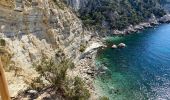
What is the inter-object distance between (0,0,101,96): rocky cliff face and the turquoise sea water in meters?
7.92

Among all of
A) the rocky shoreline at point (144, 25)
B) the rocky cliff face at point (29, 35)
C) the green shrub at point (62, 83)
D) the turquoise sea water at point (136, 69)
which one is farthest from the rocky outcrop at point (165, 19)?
the green shrub at point (62, 83)

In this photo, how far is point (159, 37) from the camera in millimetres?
96875

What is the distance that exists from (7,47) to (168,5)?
A: 446 ft

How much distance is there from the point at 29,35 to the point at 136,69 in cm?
2642

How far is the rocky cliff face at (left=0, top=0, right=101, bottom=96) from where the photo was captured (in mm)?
33188

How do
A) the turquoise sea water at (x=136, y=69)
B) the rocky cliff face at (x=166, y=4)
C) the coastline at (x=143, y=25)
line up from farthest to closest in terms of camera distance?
the rocky cliff face at (x=166, y=4) < the coastline at (x=143, y=25) < the turquoise sea water at (x=136, y=69)

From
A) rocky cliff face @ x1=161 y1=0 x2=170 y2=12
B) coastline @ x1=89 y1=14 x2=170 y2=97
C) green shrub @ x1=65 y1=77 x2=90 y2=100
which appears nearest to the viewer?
green shrub @ x1=65 y1=77 x2=90 y2=100

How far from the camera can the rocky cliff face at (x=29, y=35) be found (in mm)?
33188

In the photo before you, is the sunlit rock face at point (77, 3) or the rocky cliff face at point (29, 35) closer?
the rocky cliff face at point (29, 35)

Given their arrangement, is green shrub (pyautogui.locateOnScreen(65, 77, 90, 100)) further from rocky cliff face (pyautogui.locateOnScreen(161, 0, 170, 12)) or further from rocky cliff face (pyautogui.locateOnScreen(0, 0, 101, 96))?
rocky cliff face (pyautogui.locateOnScreen(161, 0, 170, 12))

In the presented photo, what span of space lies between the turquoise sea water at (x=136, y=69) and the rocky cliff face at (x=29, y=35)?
26.0 feet

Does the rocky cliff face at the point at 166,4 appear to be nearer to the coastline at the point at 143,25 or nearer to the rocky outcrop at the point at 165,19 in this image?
the coastline at the point at 143,25

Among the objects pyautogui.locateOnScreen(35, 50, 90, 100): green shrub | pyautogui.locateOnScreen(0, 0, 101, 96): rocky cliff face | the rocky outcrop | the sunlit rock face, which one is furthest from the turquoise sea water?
the rocky outcrop

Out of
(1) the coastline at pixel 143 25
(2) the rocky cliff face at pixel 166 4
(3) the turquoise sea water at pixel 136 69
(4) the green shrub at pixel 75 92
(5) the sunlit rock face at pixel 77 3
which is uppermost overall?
(5) the sunlit rock face at pixel 77 3
